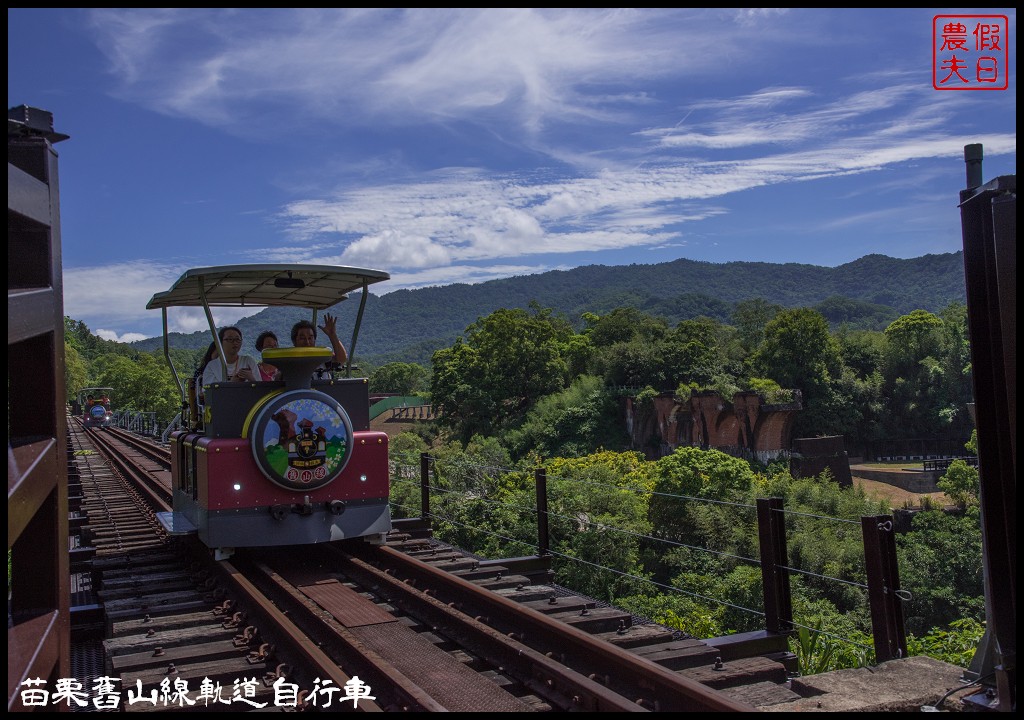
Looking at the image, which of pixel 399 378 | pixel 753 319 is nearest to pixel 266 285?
pixel 753 319

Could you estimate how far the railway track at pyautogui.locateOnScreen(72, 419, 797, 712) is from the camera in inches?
164

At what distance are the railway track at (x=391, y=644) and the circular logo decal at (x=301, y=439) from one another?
777 mm

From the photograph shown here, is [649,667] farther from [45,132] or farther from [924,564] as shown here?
[924,564]

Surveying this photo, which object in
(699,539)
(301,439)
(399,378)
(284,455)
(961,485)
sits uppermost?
(399,378)

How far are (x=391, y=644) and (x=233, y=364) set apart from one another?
3744 millimetres

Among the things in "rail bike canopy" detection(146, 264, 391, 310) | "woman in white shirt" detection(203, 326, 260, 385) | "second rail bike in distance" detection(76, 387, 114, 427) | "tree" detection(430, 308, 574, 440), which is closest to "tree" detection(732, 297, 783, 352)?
"tree" detection(430, 308, 574, 440)

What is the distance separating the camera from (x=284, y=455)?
23.0 feet

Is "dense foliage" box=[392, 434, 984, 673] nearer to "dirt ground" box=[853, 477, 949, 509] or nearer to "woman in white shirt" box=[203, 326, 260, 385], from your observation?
"dirt ground" box=[853, 477, 949, 509]

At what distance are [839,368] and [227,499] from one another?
68252 millimetres

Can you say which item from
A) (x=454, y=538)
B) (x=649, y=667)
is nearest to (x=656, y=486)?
(x=454, y=538)

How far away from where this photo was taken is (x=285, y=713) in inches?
155

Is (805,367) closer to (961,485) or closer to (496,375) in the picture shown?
Result: (496,375)

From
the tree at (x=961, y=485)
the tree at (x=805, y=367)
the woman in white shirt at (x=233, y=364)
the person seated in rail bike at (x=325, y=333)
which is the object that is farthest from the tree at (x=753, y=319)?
the woman in white shirt at (x=233, y=364)

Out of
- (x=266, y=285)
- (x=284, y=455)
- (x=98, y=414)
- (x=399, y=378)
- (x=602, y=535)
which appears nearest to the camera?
(x=284, y=455)
